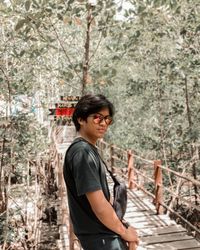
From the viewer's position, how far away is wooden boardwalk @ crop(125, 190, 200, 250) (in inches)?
202

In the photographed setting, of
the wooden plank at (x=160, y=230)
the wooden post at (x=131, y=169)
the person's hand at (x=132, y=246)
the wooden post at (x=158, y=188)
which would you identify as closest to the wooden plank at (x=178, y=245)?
the wooden plank at (x=160, y=230)

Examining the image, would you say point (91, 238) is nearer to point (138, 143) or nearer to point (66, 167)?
point (66, 167)

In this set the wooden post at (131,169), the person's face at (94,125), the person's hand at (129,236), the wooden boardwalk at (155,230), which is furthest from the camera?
the wooden post at (131,169)

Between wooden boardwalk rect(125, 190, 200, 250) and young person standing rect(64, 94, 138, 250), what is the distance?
3.49 meters

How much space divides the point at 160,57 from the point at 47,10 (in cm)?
766

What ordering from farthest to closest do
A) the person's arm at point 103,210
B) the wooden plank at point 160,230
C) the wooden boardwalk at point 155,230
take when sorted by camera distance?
the wooden plank at point 160,230, the wooden boardwalk at point 155,230, the person's arm at point 103,210

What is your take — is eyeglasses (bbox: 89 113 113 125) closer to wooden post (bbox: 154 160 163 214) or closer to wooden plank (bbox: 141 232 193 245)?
wooden plank (bbox: 141 232 193 245)

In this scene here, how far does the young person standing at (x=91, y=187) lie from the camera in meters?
1.69

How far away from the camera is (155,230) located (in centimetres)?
575

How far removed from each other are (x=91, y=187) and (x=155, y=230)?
4.41m

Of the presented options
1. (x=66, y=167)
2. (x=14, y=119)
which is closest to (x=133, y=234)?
(x=66, y=167)

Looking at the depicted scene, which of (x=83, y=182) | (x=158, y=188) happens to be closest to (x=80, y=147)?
(x=83, y=182)

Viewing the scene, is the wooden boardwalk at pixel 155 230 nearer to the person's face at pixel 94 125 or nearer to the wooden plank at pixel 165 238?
the wooden plank at pixel 165 238

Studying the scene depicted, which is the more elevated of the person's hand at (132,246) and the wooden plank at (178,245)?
the person's hand at (132,246)
